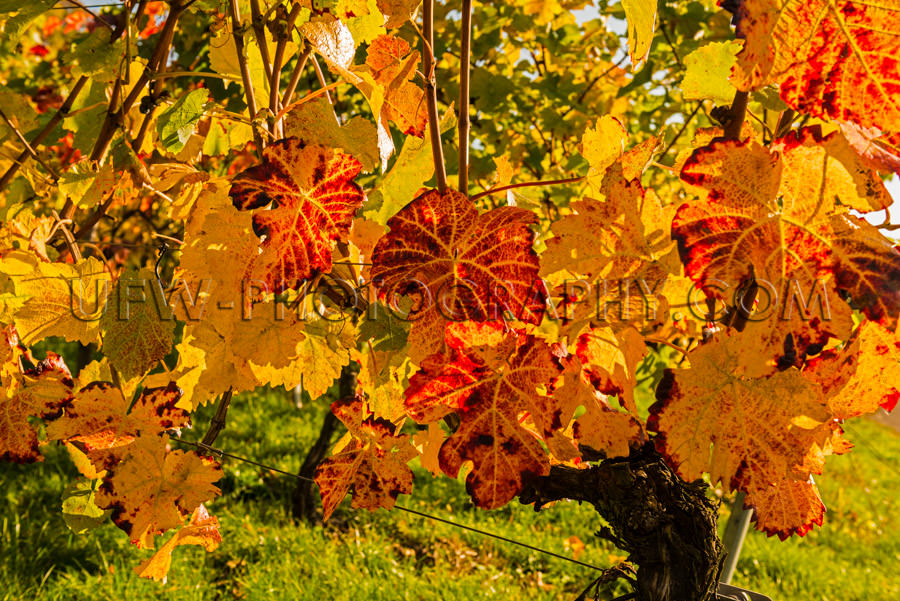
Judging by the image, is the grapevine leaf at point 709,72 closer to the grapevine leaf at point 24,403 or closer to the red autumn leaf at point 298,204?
the red autumn leaf at point 298,204

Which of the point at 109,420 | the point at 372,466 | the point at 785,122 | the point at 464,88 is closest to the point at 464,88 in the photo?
the point at 464,88

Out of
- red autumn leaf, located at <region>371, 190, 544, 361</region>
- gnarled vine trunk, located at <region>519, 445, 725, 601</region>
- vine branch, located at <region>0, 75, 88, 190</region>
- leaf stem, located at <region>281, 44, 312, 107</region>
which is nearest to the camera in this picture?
red autumn leaf, located at <region>371, 190, 544, 361</region>

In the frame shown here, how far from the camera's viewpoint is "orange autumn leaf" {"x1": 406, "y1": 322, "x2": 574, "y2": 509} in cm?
60

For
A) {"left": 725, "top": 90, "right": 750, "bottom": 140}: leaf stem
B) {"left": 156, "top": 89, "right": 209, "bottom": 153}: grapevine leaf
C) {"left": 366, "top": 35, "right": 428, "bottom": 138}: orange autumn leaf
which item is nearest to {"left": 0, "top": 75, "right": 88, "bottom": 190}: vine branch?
{"left": 156, "top": 89, "right": 209, "bottom": 153}: grapevine leaf

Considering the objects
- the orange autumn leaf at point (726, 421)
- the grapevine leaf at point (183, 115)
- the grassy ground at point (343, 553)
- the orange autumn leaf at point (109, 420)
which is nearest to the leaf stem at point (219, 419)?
the orange autumn leaf at point (109, 420)

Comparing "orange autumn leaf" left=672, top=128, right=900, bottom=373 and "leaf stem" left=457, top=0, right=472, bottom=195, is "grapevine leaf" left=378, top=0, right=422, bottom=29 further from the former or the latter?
"orange autumn leaf" left=672, top=128, right=900, bottom=373

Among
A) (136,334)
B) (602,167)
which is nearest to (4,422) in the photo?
(136,334)

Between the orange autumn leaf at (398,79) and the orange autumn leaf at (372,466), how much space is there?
1.15 ft

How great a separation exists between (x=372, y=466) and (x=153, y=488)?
0.26 metres

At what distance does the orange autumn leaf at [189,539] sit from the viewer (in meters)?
0.93

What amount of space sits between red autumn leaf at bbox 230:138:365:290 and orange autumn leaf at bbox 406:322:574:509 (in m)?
0.14

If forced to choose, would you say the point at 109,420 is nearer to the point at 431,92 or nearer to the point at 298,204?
the point at 298,204

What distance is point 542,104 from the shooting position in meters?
2.73

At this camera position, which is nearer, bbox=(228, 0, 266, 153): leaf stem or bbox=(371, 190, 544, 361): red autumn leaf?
bbox=(371, 190, 544, 361): red autumn leaf
